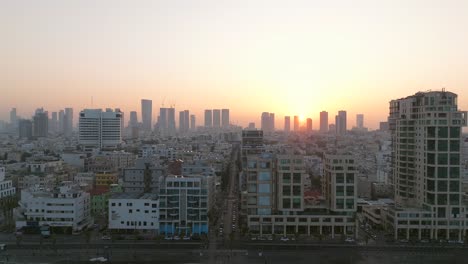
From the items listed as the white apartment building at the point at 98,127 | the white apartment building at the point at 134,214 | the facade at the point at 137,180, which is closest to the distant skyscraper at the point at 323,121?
the white apartment building at the point at 98,127

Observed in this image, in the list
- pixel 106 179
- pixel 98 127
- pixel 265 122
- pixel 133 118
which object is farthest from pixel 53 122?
pixel 106 179

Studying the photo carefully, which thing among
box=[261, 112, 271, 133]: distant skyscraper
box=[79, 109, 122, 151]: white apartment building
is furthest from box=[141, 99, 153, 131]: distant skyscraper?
box=[79, 109, 122, 151]: white apartment building

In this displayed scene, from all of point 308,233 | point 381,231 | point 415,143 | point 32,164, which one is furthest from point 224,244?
point 32,164

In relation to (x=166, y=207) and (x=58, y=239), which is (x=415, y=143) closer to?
(x=166, y=207)

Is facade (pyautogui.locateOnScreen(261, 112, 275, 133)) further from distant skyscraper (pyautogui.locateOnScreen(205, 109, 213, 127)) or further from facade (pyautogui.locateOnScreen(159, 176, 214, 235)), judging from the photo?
facade (pyautogui.locateOnScreen(159, 176, 214, 235))

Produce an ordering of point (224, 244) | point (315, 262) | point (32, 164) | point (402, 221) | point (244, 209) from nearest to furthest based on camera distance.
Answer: point (315, 262) → point (224, 244) → point (402, 221) → point (244, 209) → point (32, 164)

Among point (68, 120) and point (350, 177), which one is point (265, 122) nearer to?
point (68, 120)
